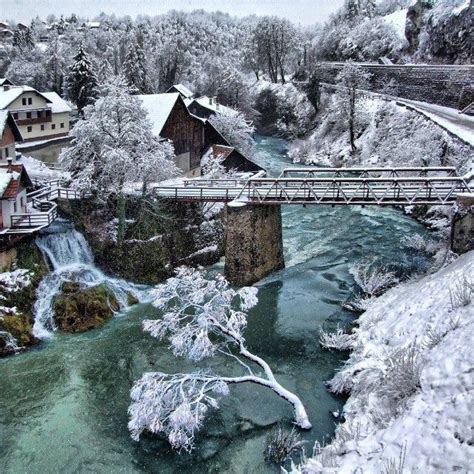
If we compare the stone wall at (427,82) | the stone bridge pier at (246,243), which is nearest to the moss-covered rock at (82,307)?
the stone bridge pier at (246,243)

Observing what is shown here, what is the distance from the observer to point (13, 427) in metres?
17.3

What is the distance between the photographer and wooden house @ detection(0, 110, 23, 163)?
38125 mm

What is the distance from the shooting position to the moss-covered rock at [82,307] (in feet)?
79.2

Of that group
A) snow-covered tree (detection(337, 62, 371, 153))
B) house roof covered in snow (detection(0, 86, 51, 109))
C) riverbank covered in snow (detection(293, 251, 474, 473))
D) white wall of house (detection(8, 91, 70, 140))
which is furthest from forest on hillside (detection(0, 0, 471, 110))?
riverbank covered in snow (detection(293, 251, 474, 473))

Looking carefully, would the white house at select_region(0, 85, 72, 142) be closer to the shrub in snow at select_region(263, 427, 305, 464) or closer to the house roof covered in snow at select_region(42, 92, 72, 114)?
the house roof covered in snow at select_region(42, 92, 72, 114)

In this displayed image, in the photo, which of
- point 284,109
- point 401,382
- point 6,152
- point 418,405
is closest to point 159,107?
point 6,152

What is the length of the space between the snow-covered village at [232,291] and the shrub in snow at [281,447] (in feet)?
0.20

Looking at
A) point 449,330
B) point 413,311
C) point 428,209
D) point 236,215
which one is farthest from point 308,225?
point 449,330

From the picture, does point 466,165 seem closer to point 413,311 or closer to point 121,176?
point 413,311

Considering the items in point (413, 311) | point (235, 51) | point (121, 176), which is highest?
point (235, 51)

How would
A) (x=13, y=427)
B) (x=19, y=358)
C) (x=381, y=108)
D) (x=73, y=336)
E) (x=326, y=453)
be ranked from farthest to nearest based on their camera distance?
(x=381, y=108), (x=73, y=336), (x=19, y=358), (x=13, y=427), (x=326, y=453)

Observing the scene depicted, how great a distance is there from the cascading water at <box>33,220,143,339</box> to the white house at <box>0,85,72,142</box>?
98.2ft

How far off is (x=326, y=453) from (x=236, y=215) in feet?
61.3

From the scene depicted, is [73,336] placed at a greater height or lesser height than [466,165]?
lesser
